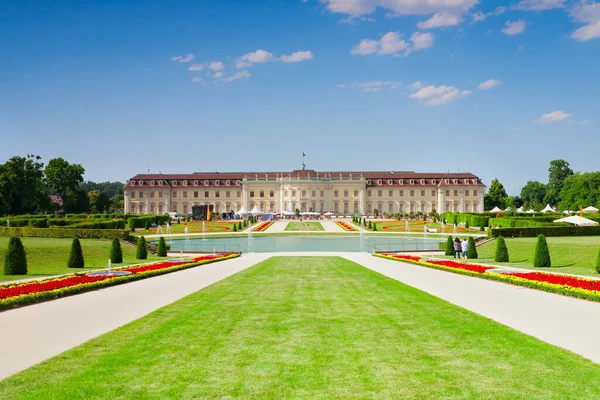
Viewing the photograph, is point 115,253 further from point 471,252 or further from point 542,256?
point 542,256

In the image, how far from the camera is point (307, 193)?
93562mm

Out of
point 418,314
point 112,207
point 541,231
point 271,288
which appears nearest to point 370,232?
point 541,231

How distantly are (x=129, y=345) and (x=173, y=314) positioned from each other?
7.85 ft

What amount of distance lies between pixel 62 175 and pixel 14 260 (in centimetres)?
6295

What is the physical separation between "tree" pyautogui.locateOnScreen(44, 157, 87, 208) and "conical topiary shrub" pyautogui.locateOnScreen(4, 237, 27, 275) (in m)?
62.0

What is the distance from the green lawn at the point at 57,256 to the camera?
18.5m

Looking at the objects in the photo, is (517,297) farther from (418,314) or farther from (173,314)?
(173,314)

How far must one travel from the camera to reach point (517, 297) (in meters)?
12.1

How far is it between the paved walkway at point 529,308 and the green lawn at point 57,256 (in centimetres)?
1219

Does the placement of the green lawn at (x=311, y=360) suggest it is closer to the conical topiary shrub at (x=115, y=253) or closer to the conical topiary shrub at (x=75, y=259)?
the conical topiary shrub at (x=75, y=259)

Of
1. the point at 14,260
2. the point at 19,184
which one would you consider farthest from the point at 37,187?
the point at 14,260

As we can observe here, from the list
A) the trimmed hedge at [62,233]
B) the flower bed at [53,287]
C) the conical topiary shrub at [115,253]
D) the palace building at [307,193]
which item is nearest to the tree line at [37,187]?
the palace building at [307,193]

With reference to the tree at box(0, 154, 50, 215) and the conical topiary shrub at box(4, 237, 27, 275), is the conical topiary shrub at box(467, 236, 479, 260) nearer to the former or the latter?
the conical topiary shrub at box(4, 237, 27, 275)

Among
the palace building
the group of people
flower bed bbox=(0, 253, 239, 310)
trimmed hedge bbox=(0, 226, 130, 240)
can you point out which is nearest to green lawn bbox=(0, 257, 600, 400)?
flower bed bbox=(0, 253, 239, 310)
